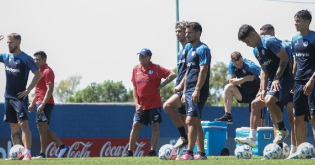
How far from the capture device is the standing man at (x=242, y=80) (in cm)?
1408

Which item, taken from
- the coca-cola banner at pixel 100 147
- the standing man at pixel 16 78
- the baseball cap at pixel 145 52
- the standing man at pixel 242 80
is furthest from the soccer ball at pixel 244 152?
the coca-cola banner at pixel 100 147

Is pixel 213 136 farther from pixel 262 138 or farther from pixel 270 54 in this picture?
pixel 270 54

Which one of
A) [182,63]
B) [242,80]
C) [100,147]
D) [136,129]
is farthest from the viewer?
[100,147]

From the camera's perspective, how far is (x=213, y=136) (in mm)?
14547

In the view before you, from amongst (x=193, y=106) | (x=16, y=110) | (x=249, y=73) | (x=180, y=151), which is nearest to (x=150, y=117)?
(x=180, y=151)

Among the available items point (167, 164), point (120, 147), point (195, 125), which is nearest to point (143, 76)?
point (195, 125)

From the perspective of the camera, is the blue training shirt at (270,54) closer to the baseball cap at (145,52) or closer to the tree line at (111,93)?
the baseball cap at (145,52)

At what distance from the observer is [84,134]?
71.0ft

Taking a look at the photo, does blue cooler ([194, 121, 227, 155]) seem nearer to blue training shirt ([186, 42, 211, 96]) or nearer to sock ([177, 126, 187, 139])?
sock ([177, 126, 187, 139])

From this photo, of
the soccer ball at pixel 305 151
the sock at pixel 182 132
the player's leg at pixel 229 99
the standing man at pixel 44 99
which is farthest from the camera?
the player's leg at pixel 229 99

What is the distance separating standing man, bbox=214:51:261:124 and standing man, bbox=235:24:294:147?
330cm

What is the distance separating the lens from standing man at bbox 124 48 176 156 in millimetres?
13602

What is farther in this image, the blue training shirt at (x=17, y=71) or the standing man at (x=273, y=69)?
the blue training shirt at (x=17, y=71)

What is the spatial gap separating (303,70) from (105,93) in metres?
106
